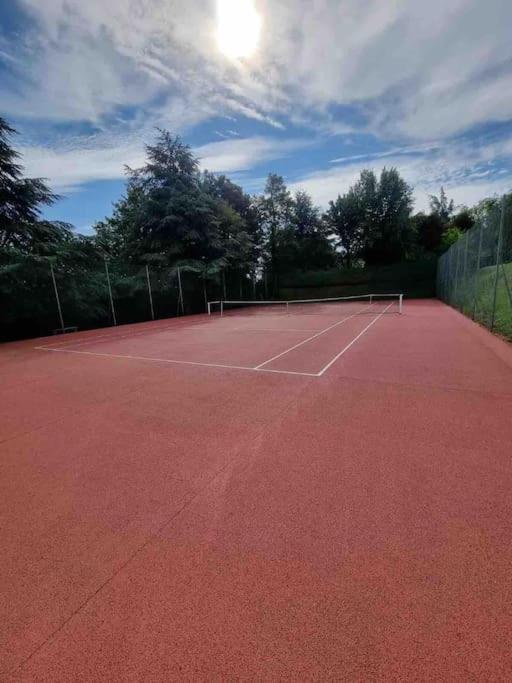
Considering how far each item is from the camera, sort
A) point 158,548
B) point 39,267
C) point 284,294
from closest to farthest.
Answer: point 158,548, point 39,267, point 284,294

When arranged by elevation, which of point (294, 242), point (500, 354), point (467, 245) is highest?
point (294, 242)

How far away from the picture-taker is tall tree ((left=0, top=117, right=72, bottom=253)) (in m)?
12.5

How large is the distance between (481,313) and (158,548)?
10436 mm

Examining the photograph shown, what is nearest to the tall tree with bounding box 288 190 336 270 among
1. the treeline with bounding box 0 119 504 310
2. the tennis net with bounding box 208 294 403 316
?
the treeline with bounding box 0 119 504 310

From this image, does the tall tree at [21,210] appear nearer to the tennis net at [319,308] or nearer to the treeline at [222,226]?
the treeline at [222,226]

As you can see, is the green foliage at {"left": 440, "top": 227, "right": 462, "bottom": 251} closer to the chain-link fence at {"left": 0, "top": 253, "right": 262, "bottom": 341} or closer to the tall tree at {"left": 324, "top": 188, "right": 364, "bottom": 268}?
the tall tree at {"left": 324, "top": 188, "right": 364, "bottom": 268}

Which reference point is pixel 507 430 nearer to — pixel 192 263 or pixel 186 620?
pixel 186 620

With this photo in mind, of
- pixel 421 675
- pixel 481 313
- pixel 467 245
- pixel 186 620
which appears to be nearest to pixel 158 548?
pixel 186 620

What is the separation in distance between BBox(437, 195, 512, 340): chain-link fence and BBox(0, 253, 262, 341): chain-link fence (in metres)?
13.4

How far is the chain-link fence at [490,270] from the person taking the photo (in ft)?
24.3

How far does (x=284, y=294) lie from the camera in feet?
108

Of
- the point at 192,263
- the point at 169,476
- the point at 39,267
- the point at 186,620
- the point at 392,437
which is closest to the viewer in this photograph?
the point at 186,620

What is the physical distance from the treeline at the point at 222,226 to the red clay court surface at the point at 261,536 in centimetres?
1077

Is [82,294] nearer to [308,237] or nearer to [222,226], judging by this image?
[222,226]
